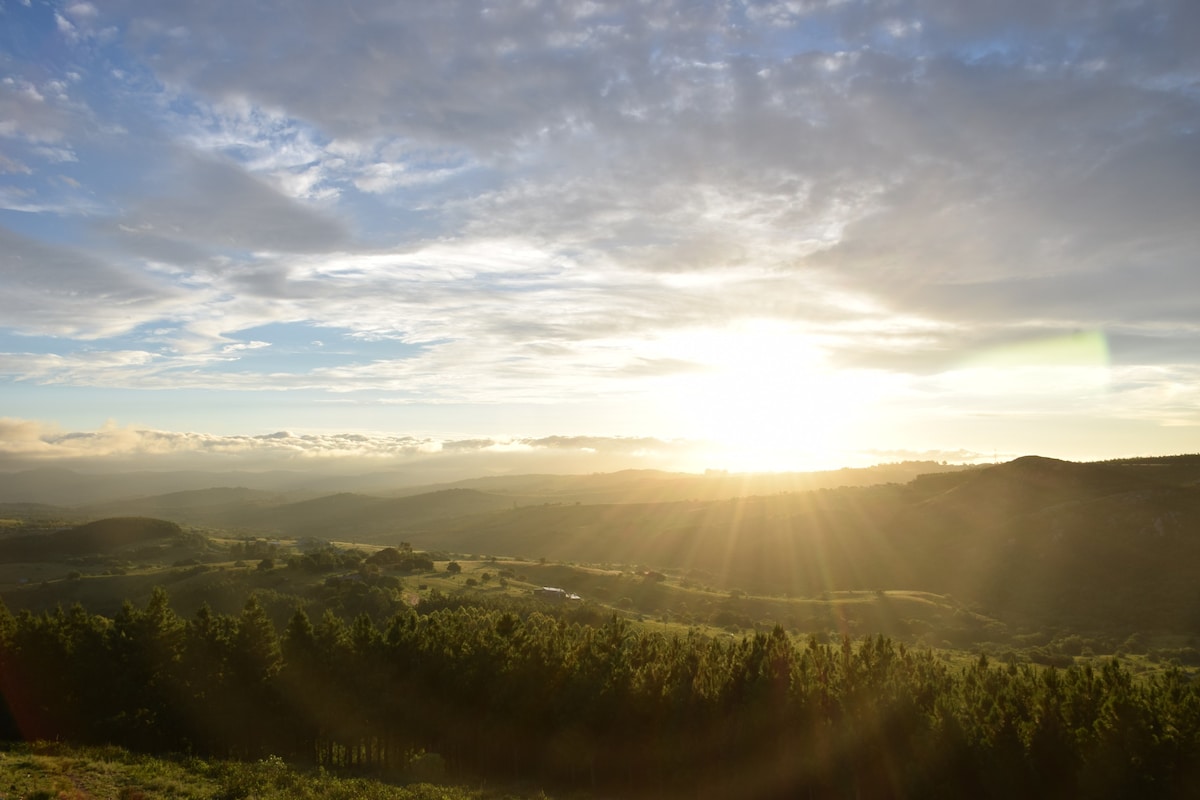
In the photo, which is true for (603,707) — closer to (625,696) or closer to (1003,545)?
(625,696)

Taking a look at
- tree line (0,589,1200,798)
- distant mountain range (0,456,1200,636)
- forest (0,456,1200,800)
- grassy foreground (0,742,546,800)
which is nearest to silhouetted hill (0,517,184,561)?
forest (0,456,1200,800)

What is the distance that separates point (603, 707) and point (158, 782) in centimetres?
2214

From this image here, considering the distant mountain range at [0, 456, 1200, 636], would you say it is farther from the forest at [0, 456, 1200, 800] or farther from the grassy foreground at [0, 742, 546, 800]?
the grassy foreground at [0, 742, 546, 800]

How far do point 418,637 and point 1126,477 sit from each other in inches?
5410

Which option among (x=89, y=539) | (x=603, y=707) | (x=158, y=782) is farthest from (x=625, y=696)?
(x=89, y=539)

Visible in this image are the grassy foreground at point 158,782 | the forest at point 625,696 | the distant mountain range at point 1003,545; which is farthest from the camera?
the distant mountain range at point 1003,545

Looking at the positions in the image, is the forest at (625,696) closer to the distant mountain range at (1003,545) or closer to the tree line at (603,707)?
the tree line at (603,707)

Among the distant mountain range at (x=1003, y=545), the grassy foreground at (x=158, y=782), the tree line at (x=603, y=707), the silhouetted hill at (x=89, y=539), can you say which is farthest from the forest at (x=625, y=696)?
the silhouetted hill at (x=89, y=539)

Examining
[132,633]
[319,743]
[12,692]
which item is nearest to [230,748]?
[319,743]

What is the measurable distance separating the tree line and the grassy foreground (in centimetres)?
775

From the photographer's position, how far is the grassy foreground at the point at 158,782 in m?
24.9

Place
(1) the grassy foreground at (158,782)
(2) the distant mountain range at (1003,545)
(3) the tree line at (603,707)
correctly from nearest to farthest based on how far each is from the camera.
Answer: (1) the grassy foreground at (158,782), (3) the tree line at (603,707), (2) the distant mountain range at (1003,545)

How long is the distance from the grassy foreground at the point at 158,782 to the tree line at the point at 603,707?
775 cm

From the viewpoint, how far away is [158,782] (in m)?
28.6
